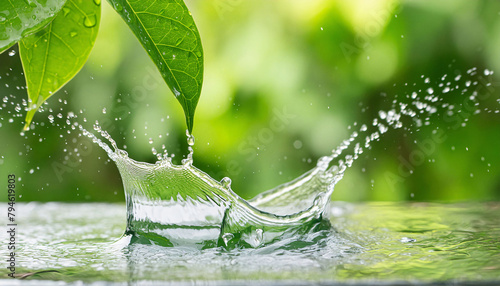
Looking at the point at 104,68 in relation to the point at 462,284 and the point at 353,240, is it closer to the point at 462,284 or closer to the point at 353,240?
the point at 353,240

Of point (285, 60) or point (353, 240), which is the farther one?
point (285, 60)

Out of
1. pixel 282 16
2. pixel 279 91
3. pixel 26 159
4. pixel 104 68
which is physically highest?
pixel 282 16

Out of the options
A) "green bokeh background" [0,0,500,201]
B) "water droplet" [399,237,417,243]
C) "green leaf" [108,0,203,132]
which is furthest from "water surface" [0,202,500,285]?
"green bokeh background" [0,0,500,201]

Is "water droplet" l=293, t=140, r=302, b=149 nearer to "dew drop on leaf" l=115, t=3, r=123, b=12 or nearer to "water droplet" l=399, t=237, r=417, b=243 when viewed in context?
"water droplet" l=399, t=237, r=417, b=243

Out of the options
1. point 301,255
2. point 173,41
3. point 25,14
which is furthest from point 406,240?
point 25,14

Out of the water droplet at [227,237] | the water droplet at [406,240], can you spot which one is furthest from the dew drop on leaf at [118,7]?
the water droplet at [406,240]

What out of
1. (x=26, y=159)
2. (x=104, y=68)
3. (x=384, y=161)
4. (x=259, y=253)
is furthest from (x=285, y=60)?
(x=259, y=253)

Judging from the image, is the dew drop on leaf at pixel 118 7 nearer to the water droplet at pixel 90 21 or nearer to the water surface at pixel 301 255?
the water droplet at pixel 90 21
